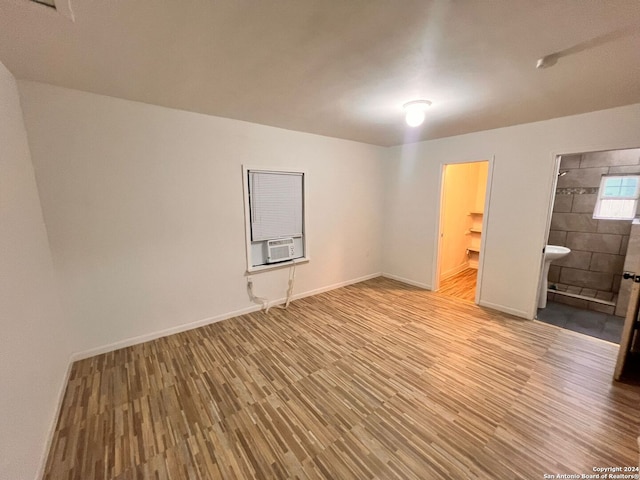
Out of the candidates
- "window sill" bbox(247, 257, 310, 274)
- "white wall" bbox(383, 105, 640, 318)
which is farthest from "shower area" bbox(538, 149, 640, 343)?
"window sill" bbox(247, 257, 310, 274)

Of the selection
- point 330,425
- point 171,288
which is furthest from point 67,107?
point 330,425

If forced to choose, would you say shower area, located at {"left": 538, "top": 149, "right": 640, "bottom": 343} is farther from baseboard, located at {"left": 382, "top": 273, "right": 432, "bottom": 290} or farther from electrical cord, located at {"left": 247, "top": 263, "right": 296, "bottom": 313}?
electrical cord, located at {"left": 247, "top": 263, "right": 296, "bottom": 313}

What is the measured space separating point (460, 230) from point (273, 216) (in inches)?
152

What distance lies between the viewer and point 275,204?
3.46 metres

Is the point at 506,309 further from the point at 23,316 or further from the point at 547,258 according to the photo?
the point at 23,316

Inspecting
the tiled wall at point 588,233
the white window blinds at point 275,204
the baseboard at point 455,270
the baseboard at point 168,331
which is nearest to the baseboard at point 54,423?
the baseboard at point 168,331

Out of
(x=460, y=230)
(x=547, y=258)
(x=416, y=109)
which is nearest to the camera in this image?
(x=416, y=109)

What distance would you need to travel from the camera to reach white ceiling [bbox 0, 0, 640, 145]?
1224mm

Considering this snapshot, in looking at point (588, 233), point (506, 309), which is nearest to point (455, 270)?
point (506, 309)

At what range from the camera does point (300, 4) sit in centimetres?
118

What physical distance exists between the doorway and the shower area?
1.09 metres

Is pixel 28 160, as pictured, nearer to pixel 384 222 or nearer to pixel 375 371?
pixel 375 371

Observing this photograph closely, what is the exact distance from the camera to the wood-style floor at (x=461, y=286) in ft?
13.4

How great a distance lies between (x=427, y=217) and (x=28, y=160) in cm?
465
